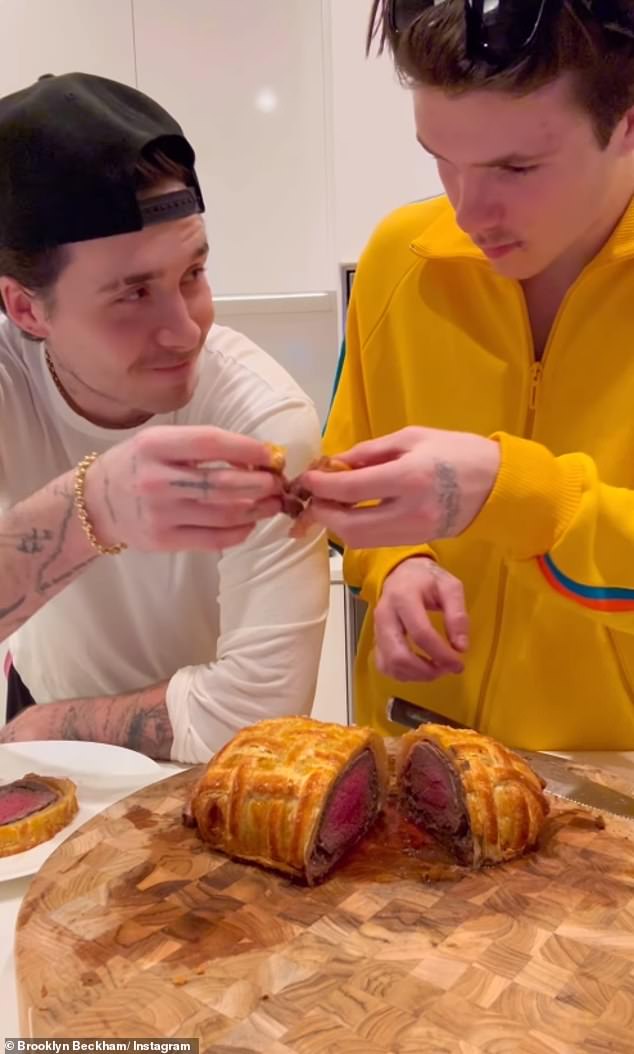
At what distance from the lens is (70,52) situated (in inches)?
131

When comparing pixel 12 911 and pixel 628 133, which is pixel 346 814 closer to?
pixel 12 911

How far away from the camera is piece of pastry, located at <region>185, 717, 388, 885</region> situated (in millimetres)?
1045

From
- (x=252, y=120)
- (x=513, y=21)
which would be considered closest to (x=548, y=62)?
(x=513, y=21)

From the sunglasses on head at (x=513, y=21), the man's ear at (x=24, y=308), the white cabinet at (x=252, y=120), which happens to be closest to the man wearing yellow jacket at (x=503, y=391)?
the sunglasses on head at (x=513, y=21)

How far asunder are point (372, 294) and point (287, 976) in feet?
3.21

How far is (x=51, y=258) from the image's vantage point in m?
1.33

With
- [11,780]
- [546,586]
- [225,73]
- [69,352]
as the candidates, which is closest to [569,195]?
[546,586]

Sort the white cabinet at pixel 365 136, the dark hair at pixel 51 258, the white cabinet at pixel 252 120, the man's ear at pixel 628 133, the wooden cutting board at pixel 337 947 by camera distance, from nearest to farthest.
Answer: the wooden cutting board at pixel 337 947 → the man's ear at pixel 628 133 → the dark hair at pixel 51 258 → the white cabinet at pixel 365 136 → the white cabinet at pixel 252 120

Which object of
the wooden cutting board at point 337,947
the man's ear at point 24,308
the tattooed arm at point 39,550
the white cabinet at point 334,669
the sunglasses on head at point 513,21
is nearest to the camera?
the wooden cutting board at point 337,947

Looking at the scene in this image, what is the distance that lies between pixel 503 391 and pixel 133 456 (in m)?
0.55

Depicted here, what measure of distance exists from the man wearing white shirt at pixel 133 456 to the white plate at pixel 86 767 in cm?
7

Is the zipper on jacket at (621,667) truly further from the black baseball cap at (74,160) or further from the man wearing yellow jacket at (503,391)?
the black baseball cap at (74,160)

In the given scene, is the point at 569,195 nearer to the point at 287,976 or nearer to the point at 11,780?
the point at 287,976

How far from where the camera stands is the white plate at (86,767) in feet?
4.07
